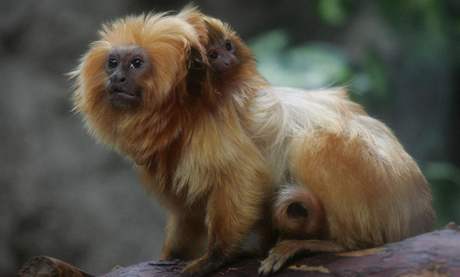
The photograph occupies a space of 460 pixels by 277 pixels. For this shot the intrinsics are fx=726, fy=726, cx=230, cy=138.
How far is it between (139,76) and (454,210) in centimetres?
438

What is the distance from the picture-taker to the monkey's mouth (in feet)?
11.0

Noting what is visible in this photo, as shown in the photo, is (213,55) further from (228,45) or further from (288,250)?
(288,250)

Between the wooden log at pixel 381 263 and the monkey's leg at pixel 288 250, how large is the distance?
0.03m

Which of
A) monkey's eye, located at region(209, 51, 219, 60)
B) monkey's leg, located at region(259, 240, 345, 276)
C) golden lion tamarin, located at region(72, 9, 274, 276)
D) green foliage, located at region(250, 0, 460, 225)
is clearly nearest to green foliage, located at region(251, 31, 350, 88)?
green foliage, located at region(250, 0, 460, 225)

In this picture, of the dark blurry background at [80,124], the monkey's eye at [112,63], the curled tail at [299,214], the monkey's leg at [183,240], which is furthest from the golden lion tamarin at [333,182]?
the dark blurry background at [80,124]

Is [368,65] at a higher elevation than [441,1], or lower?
lower

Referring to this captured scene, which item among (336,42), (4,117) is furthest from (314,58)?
(4,117)

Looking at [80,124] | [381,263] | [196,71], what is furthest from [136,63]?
[80,124]

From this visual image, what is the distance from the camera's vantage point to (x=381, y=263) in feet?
9.71

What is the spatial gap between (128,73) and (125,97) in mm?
112

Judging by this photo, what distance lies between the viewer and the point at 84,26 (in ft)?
24.5

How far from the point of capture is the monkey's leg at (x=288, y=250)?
10.3 feet

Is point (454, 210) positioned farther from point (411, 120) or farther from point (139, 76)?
point (139, 76)

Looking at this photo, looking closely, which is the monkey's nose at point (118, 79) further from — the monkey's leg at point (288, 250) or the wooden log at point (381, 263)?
the monkey's leg at point (288, 250)
